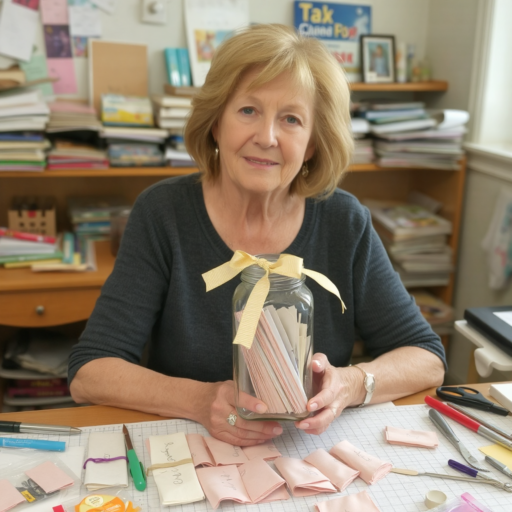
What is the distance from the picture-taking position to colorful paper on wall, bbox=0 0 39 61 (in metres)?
2.12

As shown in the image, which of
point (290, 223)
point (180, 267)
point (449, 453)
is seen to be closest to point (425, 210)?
point (290, 223)

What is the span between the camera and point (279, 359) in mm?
850

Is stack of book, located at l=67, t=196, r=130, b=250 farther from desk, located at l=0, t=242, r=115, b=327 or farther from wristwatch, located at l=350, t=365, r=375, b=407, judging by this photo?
wristwatch, located at l=350, t=365, r=375, b=407

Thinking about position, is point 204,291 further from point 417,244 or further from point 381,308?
point 417,244

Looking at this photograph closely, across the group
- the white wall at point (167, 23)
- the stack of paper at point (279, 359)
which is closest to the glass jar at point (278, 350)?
the stack of paper at point (279, 359)

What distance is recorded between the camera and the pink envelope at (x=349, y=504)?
80 centimetres

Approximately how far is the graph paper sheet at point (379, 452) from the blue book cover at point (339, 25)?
5.58ft

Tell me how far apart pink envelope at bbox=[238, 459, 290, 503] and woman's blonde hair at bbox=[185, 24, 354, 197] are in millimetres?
652

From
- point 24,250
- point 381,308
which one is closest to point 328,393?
point 381,308

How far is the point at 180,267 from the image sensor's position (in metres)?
1.26

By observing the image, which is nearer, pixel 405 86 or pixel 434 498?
pixel 434 498

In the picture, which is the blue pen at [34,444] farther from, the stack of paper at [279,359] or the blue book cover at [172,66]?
the blue book cover at [172,66]

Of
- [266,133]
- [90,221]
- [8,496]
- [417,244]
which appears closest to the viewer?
[8,496]

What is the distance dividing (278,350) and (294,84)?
56cm
